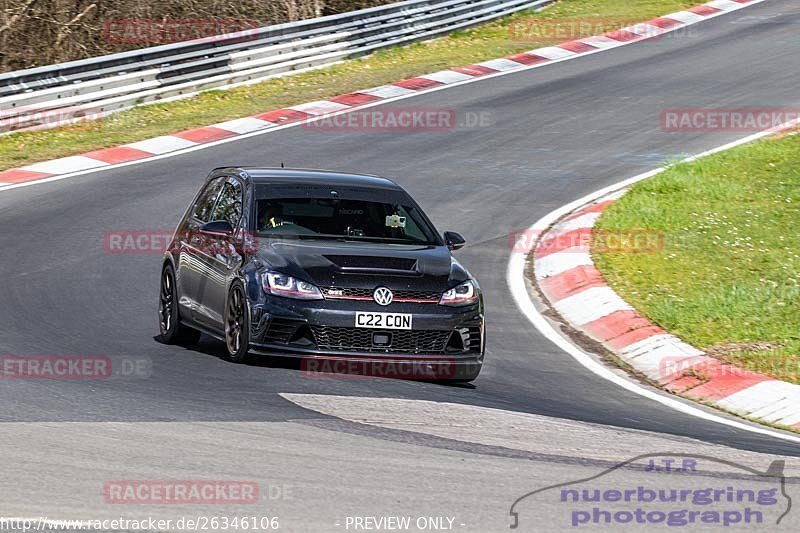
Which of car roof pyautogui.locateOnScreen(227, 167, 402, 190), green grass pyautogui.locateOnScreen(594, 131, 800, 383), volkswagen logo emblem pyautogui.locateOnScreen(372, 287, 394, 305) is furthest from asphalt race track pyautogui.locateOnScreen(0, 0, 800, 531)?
car roof pyautogui.locateOnScreen(227, 167, 402, 190)

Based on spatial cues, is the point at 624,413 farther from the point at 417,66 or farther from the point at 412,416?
the point at 417,66

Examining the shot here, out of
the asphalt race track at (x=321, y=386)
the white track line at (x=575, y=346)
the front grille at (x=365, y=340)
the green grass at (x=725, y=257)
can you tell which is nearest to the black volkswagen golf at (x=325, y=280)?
the front grille at (x=365, y=340)

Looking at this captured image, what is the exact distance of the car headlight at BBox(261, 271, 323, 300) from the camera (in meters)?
9.62

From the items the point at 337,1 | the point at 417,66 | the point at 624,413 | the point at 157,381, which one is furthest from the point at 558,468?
the point at 337,1

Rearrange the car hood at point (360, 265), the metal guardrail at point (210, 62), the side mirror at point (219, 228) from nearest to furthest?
the car hood at point (360, 265)
the side mirror at point (219, 228)
the metal guardrail at point (210, 62)

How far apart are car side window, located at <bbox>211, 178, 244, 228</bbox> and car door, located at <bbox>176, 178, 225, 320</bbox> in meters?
0.12

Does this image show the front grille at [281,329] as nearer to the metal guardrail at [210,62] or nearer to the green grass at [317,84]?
the green grass at [317,84]

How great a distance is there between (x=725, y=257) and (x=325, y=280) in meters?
5.83

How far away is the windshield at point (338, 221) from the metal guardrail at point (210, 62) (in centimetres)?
1113

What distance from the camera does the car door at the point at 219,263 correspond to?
34.0ft

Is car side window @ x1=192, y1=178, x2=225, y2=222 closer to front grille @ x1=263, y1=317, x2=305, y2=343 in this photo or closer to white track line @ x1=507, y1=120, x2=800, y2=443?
front grille @ x1=263, y1=317, x2=305, y2=343

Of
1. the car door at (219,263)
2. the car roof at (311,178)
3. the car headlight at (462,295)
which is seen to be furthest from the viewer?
the car roof at (311,178)

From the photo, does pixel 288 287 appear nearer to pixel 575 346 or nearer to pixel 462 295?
pixel 462 295

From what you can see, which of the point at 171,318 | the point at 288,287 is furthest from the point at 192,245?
the point at 288,287
